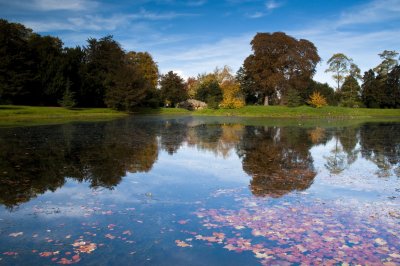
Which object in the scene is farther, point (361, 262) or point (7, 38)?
point (7, 38)

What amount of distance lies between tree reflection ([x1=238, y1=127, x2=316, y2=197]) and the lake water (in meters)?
0.06

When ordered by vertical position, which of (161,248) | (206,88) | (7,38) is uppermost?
(7,38)

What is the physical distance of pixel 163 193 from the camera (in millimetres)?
9773

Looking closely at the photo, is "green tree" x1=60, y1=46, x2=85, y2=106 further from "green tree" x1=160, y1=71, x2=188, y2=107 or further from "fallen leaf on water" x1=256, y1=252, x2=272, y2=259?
"fallen leaf on water" x1=256, y1=252, x2=272, y2=259

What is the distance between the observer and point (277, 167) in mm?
13430

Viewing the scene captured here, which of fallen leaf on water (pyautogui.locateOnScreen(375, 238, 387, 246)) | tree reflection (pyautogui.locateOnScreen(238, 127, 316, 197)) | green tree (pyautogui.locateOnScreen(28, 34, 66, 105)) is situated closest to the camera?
fallen leaf on water (pyautogui.locateOnScreen(375, 238, 387, 246))

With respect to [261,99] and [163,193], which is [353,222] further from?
[261,99]

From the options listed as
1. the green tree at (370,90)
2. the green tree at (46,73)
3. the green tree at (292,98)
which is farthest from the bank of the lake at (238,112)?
the green tree at (370,90)

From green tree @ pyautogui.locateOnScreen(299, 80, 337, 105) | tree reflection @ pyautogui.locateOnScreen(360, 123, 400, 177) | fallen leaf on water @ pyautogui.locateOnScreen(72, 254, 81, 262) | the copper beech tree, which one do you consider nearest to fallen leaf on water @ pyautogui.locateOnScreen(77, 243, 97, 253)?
fallen leaf on water @ pyautogui.locateOnScreen(72, 254, 81, 262)

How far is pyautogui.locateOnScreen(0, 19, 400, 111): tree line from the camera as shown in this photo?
183ft

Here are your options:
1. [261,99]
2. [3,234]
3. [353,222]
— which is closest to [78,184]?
[3,234]

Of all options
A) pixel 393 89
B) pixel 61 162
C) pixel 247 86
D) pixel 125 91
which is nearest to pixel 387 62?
pixel 393 89

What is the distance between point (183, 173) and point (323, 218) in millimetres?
5895

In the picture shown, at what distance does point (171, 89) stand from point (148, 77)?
837 cm
